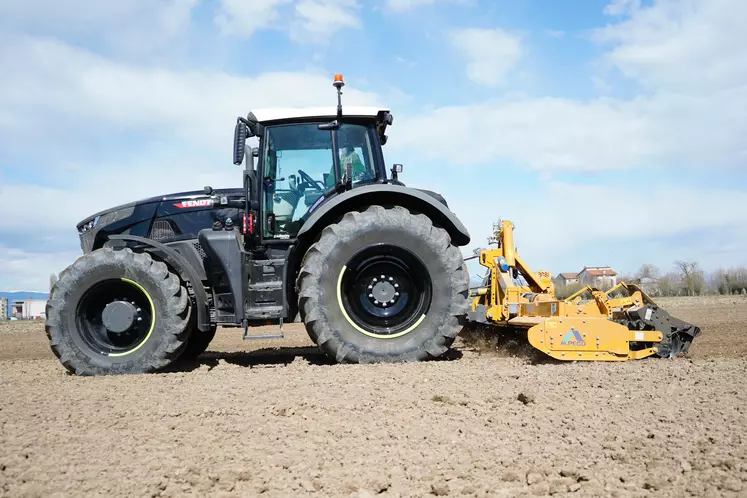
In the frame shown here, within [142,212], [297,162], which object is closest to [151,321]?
[142,212]

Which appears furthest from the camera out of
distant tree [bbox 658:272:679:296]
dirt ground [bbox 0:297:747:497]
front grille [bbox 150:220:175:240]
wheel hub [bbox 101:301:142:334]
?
distant tree [bbox 658:272:679:296]

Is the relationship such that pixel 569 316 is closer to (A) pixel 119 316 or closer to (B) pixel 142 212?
(A) pixel 119 316

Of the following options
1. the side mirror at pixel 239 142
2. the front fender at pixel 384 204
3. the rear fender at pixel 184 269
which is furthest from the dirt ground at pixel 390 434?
the side mirror at pixel 239 142

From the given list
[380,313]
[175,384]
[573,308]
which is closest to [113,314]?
[175,384]

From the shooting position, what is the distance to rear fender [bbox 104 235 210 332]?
613cm

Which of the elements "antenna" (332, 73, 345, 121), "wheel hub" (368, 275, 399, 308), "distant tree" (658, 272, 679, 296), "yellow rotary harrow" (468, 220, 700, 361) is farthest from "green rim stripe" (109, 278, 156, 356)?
"distant tree" (658, 272, 679, 296)

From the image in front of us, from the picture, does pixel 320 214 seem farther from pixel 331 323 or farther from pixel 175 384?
pixel 175 384

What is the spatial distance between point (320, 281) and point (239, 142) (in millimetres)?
1654

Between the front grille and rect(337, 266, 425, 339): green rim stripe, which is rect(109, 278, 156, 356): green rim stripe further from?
rect(337, 266, 425, 339): green rim stripe

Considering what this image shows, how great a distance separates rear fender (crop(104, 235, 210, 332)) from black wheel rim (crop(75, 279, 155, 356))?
1.30 feet

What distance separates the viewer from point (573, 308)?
6.33 m

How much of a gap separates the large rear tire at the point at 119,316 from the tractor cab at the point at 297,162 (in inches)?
45.2

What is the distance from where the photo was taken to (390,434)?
343cm

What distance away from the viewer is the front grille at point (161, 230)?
270 inches
